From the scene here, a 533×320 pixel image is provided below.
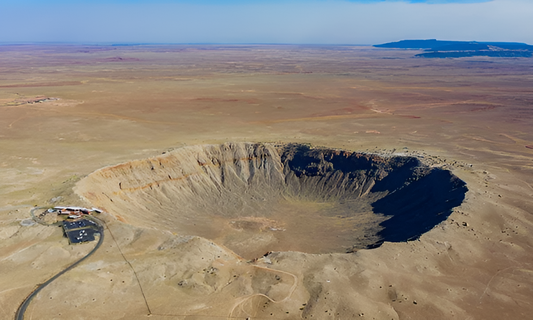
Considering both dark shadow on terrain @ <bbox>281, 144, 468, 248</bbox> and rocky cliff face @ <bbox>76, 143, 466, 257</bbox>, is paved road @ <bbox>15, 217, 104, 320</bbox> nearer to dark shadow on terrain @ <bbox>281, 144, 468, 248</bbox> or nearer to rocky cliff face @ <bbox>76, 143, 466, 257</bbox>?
rocky cliff face @ <bbox>76, 143, 466, 257</bbox>

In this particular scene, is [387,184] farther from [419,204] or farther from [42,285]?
[42,285]

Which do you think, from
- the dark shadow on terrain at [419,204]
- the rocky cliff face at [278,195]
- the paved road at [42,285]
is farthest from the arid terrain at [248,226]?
the dark shadow on terrain at [419,204]

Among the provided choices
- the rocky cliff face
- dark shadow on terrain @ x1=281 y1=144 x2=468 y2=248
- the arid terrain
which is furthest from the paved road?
dark shadow on terrain @ x1=281 y1=144 x2=468 y2=248

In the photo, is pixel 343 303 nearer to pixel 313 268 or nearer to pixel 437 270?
pixel 313 268

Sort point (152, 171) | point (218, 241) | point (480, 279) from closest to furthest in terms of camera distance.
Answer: point (480, 279) → point (218, 241) → point (152, 171)

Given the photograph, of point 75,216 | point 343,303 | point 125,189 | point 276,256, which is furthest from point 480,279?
point 125,189
